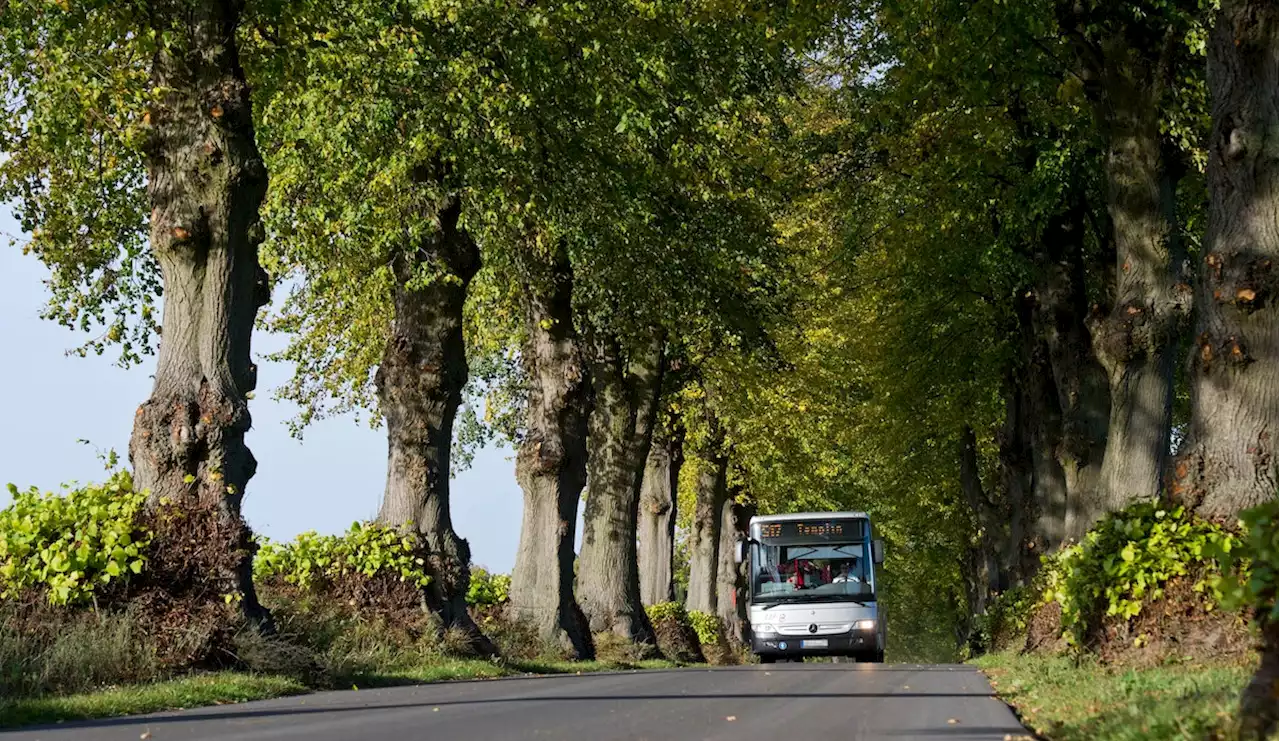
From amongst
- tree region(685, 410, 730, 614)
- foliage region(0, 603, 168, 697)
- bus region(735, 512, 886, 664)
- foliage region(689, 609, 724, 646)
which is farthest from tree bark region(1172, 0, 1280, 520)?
tree region(685, 410, 730, 614)

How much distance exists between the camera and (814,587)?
116 ft

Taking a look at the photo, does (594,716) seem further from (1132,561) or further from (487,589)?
(487,589)

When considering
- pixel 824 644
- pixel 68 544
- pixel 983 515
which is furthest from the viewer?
pixel 983 515

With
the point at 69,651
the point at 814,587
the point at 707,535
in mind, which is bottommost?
the point at 69,651

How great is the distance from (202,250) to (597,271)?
29.7ft

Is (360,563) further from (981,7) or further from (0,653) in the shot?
(981,7)

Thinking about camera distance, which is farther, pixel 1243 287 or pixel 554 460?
pixel 554 460

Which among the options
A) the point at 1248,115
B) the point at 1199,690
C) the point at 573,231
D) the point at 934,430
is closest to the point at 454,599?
the point at 573,231

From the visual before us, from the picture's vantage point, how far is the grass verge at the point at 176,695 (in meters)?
11.3

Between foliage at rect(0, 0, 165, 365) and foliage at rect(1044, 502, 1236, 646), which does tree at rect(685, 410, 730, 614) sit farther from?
foliage at rect(1044, 502, 1236, 646)

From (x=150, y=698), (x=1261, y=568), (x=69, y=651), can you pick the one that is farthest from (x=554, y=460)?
(x=1261, y=568)

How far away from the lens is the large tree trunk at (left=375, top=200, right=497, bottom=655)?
21.8 meters

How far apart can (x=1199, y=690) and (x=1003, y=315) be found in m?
22.2

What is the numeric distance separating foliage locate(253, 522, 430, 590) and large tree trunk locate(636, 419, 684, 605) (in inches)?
752
